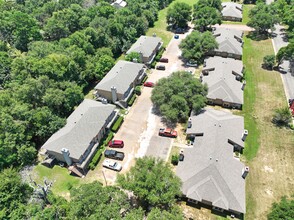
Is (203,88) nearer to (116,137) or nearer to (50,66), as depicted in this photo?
(116,137)

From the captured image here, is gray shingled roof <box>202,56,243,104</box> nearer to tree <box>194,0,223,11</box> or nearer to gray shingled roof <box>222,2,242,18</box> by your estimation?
tree <box>194,0,223,11</box>

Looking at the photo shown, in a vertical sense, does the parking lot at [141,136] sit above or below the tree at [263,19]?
below

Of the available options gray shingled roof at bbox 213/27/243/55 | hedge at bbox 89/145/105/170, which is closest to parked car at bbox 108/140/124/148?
hedge at bbox 89/145/105/170

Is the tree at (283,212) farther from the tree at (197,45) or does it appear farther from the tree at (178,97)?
the tree at (197,45)

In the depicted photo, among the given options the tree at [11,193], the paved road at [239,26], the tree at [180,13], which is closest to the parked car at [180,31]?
the tree at [180,13]

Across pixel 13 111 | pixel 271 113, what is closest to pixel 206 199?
pixel 271 113
